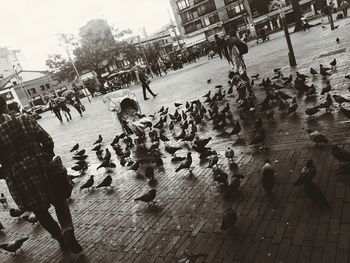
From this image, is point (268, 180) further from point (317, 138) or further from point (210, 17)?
point (210, 17)

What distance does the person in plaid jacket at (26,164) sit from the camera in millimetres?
4266

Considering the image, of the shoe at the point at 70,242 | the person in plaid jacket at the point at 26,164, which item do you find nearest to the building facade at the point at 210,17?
the person in plaid jacket at the point at 26,164

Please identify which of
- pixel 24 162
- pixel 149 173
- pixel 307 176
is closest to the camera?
pixel 307 176

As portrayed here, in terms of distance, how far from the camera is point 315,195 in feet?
12.8

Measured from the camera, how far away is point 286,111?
311 inches

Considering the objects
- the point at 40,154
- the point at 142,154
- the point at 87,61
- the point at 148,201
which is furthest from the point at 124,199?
the point at 87,61

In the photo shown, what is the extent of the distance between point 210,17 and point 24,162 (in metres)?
67.5

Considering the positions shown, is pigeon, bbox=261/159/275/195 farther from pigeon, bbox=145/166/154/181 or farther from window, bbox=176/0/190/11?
window, bbox=176/0/190/11

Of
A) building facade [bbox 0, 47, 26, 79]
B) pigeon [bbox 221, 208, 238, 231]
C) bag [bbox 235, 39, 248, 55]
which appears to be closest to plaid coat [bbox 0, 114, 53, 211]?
pigeon [bbox 221, 208, 238, 231]

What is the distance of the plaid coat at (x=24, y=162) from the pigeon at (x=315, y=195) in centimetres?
326

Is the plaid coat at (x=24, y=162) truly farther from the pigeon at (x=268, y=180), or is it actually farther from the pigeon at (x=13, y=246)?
the pigeon at (x=268, y=180)

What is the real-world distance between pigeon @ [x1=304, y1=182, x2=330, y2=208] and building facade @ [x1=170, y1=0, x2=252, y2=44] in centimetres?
5975

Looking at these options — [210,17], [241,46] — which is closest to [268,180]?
[241,46]

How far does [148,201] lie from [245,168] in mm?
1702
